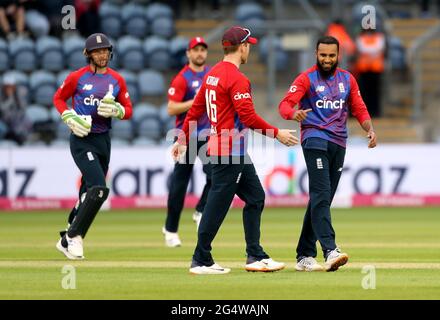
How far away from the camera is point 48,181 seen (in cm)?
2177

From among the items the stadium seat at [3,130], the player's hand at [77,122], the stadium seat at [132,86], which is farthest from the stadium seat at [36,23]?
the player's hand at [77,122]

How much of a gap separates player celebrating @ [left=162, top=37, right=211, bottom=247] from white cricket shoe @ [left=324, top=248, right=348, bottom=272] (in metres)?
3.50

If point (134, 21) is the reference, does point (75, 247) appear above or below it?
below

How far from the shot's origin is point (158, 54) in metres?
25.7

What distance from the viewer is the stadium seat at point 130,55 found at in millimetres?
25500

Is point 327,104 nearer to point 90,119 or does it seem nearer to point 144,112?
point 90,119

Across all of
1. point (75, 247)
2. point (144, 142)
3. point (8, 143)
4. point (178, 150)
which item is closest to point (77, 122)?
point (75, 247)

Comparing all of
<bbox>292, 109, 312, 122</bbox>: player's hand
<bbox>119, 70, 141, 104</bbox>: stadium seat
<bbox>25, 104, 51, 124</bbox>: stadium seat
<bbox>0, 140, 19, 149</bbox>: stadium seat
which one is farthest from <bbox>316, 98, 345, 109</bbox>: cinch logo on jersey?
<bbox>119, 70, 141, 104</bbox>: stadium seat

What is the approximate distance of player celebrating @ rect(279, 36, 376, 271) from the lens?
1127 cm

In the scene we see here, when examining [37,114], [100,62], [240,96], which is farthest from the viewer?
[37,114]

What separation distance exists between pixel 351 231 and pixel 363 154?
536 cm

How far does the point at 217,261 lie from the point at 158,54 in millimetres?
13378

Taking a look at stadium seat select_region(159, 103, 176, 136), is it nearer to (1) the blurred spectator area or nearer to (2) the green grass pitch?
(1) the blurred spectator area
